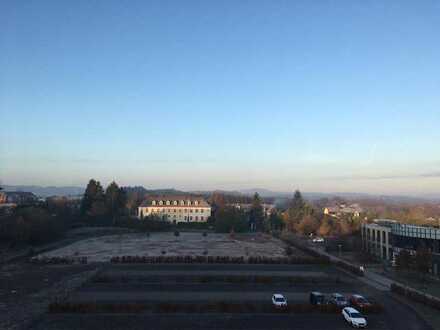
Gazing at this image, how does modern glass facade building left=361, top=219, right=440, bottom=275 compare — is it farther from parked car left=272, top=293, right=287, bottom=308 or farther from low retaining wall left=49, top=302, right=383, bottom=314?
parked car left=272, top=293, right=287, bottom=308

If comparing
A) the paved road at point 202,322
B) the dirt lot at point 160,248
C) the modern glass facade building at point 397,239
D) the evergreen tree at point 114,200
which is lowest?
the dirt lot at point 160,248

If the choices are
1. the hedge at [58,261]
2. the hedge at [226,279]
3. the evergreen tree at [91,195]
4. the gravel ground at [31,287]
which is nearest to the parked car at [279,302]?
the hedge at [226,279]

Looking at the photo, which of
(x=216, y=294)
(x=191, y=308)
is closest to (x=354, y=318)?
(x=191, y=308)

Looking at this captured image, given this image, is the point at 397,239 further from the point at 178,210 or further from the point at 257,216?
the point at 178,210

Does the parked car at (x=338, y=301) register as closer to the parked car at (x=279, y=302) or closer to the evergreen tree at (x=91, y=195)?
the parked car at (x=279, y=302)

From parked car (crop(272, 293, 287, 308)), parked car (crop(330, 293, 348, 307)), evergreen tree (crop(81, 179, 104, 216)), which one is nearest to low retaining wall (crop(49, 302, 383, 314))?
parked car (crop(272, 293, 287, 308))

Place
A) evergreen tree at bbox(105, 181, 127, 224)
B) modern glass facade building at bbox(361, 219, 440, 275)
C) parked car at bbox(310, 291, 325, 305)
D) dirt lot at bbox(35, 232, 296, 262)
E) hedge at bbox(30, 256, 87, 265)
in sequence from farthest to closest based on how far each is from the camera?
1. evergreen tree at bbox(105, 181, 127, 224)
2. dirt lot at bbox(35, 232, 296, 262)
3. hedge at bbox(30, 256, 87, 265)
4. modern glass facade building at bbox(361, 219, 440, 275)
5. parked car at bbox(310, 291, 325, 305)

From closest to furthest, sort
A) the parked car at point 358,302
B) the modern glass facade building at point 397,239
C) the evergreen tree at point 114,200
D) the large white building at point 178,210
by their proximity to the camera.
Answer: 1. the parked car at point 358,302
2. the modern glass facade building at point 397,239
3. the evergreen tree at point 114,200
4. the large white building at point 178,210
